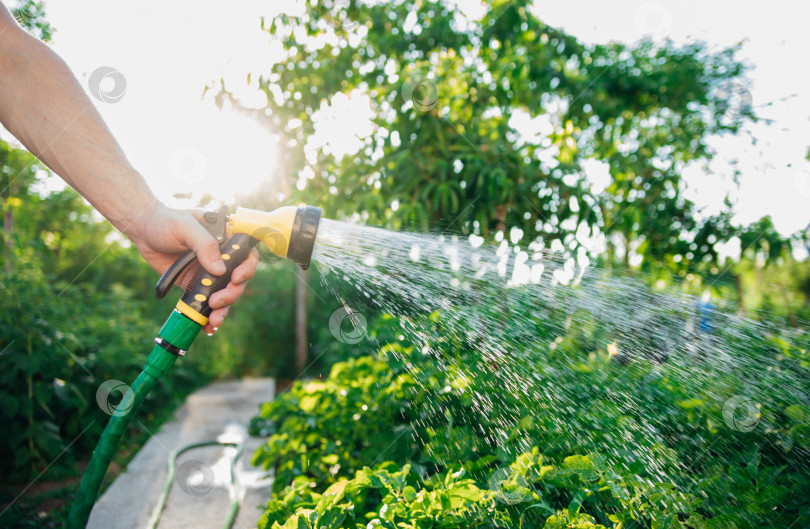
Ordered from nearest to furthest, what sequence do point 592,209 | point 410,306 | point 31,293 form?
1. point 410,306
2. point 592,209
3. point 31,293

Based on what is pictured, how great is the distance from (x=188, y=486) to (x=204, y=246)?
82.2 inches

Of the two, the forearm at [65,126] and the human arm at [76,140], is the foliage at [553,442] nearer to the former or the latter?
the human arm at [76,140]

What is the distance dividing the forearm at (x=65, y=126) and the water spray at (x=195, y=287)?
0.23 m

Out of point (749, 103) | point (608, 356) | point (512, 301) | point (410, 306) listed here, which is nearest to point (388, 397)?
point (410, 306)

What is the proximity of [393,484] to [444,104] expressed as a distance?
2135mm

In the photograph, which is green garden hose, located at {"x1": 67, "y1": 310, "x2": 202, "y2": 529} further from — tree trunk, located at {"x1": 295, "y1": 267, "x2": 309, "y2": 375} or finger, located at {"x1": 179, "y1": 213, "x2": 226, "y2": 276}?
tree trunk, located at {"x1": 295, "y1": 267, "x2": 309, "y2": 375}

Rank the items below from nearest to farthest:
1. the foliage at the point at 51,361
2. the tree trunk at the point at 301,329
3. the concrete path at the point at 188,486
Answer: the concrete path at the point at 188,486 → the foliage at the point at 51,361 → the tree trunk at the point at 301,329

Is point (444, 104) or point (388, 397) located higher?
point (444, 104)

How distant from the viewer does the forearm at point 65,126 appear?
4.54 ft

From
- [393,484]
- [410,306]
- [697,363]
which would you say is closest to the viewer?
[393,484]

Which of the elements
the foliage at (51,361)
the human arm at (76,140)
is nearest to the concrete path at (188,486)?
the foliage at (51,361)

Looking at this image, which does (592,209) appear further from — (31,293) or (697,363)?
(31,293)

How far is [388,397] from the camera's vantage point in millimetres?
2121

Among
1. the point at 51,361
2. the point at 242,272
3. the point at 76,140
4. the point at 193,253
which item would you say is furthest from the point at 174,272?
the point at 51,361
